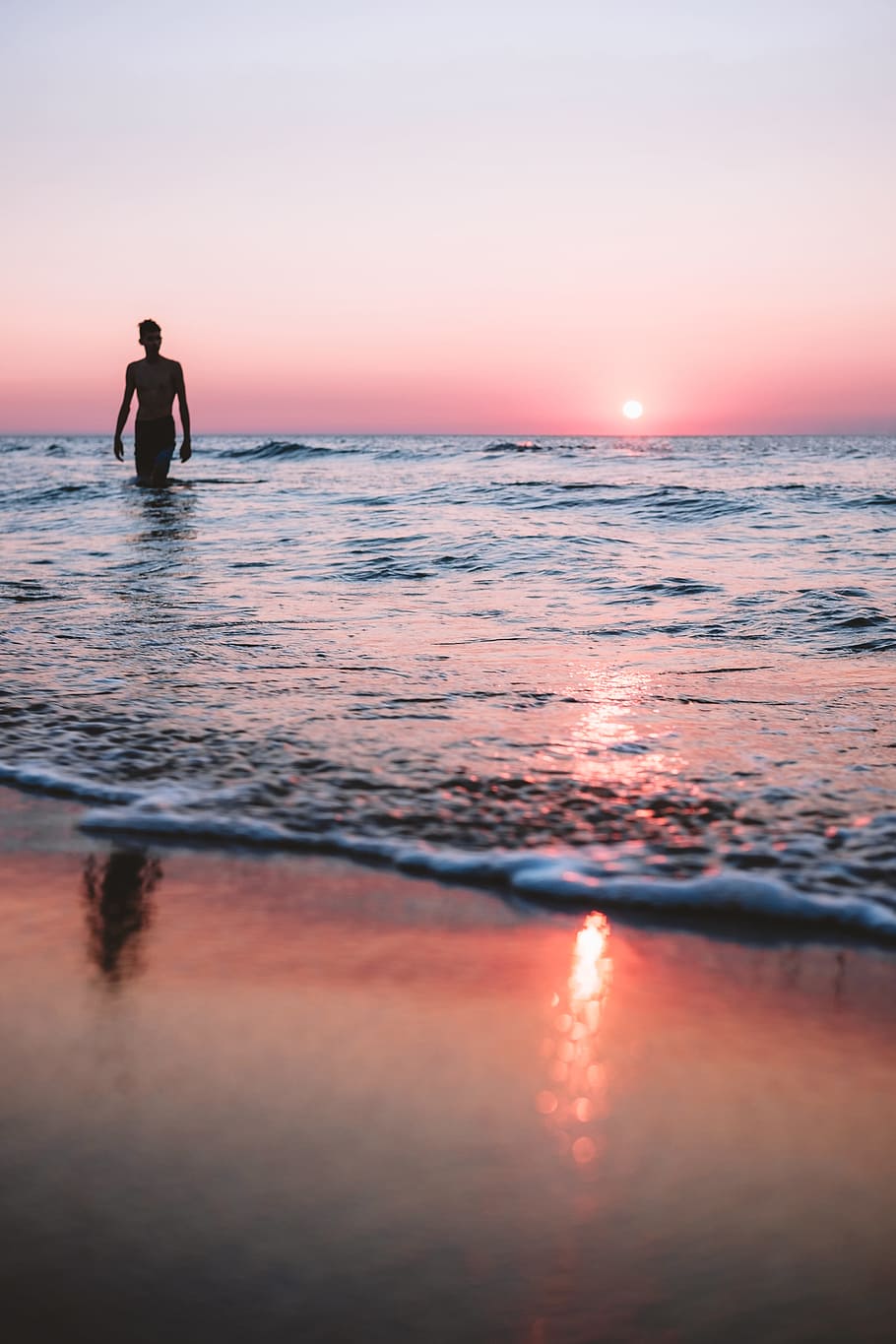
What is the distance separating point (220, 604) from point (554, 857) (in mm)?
3745

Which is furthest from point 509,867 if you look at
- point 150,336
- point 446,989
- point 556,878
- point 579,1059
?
point 150,336

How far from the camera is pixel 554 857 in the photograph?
93.9 inches

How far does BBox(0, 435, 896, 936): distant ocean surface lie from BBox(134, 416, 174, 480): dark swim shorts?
14.0 feet

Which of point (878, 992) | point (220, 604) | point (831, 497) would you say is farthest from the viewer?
point (831, 497)

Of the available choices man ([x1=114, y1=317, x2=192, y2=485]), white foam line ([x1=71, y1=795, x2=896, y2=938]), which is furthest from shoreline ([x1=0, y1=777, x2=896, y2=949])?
man ([x1=114, y1=317, x2=192, y2=485])

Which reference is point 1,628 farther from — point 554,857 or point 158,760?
point 554,857

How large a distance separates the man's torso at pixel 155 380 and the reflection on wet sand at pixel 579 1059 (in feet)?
37.0

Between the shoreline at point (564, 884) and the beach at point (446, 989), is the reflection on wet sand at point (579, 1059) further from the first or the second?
the shoreline at point (564, 884)

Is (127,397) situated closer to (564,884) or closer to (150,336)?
(150,336)

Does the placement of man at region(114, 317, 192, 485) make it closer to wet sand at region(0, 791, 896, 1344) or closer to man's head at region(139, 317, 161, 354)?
man's head at region(139, 317, 161, 354)

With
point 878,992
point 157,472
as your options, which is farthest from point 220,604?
point 157,472

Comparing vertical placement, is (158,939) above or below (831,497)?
below

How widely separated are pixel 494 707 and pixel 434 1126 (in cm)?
234

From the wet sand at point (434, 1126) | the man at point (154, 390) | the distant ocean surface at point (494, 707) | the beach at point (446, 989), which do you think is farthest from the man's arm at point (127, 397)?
the wet sand at point (434, 1126)
